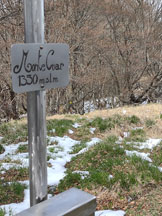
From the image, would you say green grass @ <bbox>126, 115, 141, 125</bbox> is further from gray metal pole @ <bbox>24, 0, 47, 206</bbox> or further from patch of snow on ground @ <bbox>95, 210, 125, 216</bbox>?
gray metal pole @ <bbox>24, 0, 47, 206</bbox>

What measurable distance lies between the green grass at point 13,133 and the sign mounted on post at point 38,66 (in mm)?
4266

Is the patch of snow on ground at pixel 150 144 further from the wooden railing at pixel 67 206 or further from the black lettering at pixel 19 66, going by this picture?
the black lettering at pixel 19 66

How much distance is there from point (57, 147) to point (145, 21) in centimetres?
1175

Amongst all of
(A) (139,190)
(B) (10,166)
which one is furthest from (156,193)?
(B) (10,166)

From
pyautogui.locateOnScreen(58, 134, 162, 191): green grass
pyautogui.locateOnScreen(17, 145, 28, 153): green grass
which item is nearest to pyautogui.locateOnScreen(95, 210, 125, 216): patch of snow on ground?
pyautogui.locateOnScreen(58, 134, 162, 191): green grass

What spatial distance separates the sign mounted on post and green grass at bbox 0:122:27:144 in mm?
4266

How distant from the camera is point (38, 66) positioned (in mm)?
1921

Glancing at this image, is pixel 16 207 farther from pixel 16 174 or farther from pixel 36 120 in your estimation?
pixel 36 120

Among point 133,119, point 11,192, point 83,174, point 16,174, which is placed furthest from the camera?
point 133,119

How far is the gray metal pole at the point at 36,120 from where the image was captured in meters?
1.88

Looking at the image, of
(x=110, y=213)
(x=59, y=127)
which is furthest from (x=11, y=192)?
(x=59, y=127)

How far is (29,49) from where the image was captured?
1.84m

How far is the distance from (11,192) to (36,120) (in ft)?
6.07

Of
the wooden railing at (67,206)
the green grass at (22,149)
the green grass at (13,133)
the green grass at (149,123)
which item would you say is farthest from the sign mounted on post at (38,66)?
the green grass at (149,123)
